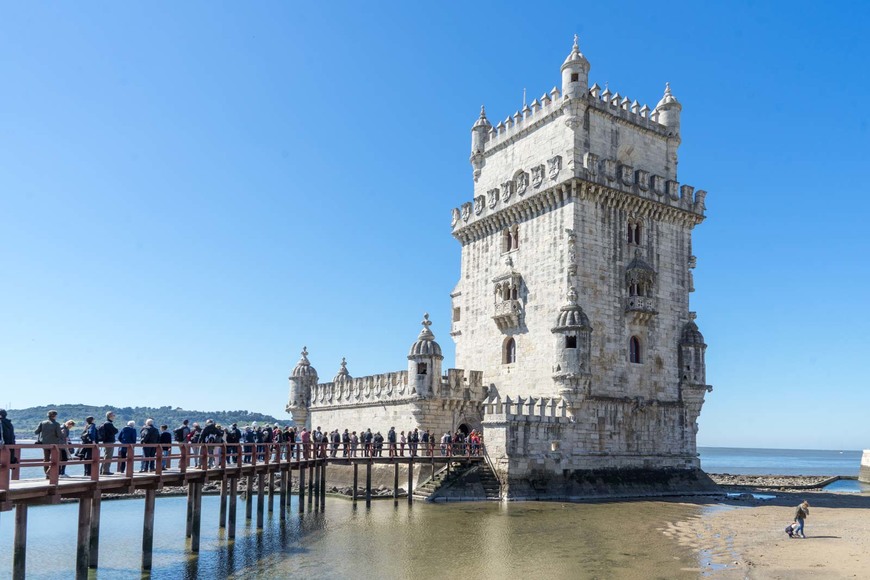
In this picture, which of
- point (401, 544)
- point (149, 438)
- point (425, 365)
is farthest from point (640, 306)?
point (149, 438)

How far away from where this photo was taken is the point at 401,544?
940 inches

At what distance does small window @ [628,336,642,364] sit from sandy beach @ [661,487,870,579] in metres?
7.71

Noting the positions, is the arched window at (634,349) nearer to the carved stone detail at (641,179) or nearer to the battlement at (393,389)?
the carved stone detail at (641,179)

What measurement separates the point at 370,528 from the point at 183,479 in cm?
811

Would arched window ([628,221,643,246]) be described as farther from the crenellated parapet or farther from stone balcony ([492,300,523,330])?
stone balcony ([492,300,523,330])

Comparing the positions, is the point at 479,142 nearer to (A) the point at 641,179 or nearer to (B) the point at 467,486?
(A) the point at 641,179

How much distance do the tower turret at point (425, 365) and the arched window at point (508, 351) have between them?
3488mm

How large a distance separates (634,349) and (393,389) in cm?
1303

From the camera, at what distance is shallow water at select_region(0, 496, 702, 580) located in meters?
20.4

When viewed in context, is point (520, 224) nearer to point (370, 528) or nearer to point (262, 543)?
point (370, 528)

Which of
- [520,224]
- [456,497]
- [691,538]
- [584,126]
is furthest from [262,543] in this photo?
[584,126]

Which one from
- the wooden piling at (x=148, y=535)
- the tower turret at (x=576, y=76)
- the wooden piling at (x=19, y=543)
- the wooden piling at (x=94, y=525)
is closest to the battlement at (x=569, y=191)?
the tower turret at (x=576, y=76)

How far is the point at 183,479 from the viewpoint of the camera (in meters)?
21.4

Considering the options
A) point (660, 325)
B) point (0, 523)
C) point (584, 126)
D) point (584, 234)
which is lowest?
point (0, 523)
